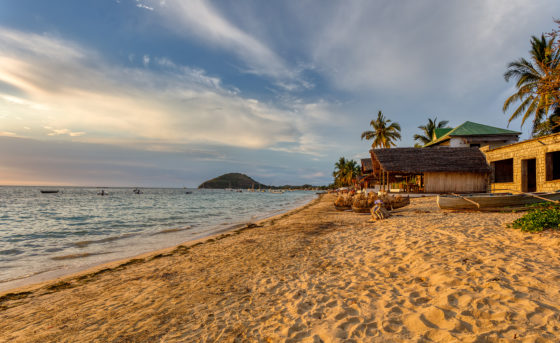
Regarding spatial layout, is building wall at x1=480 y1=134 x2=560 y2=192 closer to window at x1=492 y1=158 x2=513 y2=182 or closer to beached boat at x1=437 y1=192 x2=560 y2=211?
window at x1=492 y1=158 x2=513 y2=182

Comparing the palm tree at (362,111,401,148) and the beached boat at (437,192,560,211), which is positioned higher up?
the palm tree at (362,111,401,148)

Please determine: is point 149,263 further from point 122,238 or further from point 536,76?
point 536,76

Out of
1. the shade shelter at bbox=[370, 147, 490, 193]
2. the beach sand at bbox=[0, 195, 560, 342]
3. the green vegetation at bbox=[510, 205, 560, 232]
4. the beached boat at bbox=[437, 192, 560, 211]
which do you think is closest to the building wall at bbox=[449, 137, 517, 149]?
the shade shelter at bbox=[370, 147, 490, 193]

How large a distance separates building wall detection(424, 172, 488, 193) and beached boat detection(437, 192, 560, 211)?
33.2 ft

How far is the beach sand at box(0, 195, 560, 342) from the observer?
2.91m

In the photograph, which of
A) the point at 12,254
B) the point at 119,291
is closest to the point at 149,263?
the point at 119,291

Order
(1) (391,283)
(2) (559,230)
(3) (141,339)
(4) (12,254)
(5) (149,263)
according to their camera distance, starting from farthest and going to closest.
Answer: (4) (12,254) < (5) (149,263) < (2) (559,230) < (1) (391,283) < (3) (141,339)

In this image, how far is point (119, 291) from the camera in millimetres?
4824

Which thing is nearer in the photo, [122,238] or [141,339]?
[141,339]

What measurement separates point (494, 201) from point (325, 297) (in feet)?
36.7

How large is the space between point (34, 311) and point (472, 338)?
6.15 metres

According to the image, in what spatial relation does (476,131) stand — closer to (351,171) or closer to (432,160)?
(432,160)

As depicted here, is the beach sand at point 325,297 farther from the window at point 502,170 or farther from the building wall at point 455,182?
the window at point 502,170

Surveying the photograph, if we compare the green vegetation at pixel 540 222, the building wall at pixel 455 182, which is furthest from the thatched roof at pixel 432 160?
the green vegetation at pixel 540 222
